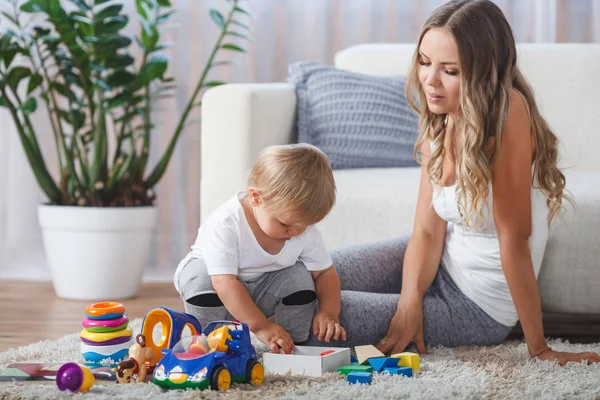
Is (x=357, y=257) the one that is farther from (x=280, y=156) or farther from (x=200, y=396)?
(x=200, y=396)

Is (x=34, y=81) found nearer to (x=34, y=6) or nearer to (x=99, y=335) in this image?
(x=34, y=6)

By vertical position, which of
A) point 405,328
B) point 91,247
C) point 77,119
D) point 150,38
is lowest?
point 91,247

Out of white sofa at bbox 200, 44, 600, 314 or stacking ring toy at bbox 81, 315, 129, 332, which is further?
white sofa at bbox 200, 44, 600, 314

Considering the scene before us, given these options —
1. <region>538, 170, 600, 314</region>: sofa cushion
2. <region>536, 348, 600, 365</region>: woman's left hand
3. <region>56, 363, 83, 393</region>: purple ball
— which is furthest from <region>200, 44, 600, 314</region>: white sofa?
<region>56, 363, 83, 393</region>: purple ball

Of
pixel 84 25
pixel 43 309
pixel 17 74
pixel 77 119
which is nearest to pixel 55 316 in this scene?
pixel 43 309

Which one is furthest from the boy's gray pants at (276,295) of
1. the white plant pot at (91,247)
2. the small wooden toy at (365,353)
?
the white plant pot at (91,247)

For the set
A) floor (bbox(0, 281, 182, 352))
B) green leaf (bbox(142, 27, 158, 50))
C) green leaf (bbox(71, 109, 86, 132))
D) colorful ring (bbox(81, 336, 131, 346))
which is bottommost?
floor (bbox(0, 281, 182, 352))

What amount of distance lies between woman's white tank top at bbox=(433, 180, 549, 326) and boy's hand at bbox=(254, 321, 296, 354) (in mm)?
413

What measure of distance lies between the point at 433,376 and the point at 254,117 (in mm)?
923

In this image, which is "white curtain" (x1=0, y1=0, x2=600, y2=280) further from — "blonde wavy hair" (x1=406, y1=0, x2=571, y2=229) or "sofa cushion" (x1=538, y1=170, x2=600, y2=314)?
"blonde wavy hair" (x1=406, y1=0, x2=571, y2=229)

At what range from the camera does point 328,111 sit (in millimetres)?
2205

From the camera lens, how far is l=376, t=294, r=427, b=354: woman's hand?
5.09 ft

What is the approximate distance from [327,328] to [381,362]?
6.2 inches

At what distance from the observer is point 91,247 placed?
95.8 inches
